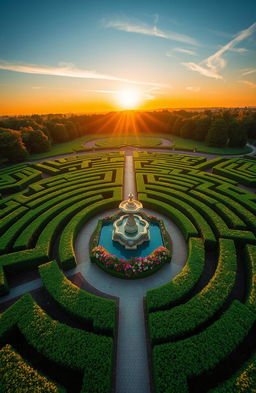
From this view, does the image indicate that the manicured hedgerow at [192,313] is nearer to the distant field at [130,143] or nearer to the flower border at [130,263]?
the flower border at [130,263]

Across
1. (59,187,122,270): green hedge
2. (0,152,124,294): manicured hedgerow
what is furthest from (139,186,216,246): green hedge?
(0,152,124,294): manicured hedgerow

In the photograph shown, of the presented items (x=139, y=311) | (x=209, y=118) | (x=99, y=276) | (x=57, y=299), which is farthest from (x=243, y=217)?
(x=209, y=118)

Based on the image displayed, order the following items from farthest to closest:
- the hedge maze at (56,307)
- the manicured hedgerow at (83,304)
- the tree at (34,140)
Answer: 1. the tree at (34,140)
2. the manicured hedgerow at (83,304)
3. the hedge maze at (56,307)

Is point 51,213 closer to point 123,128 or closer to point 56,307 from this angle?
point 56,307

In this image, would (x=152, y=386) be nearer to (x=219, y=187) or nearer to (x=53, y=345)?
(x=53, y=345)

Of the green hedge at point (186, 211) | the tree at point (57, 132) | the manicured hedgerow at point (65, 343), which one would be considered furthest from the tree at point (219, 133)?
the manicured hedgerow at point (65, 343)
